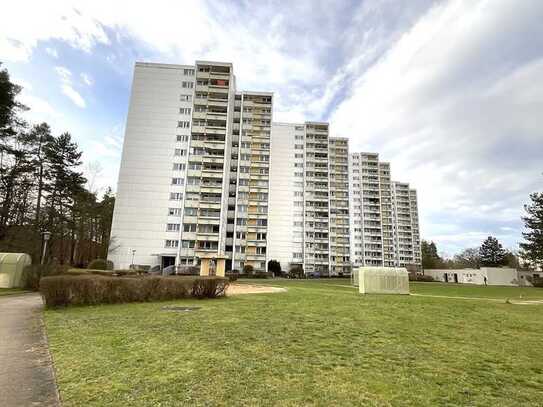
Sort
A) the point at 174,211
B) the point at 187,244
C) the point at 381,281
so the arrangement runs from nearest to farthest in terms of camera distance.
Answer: the point at 381,281
the point at 187,244
the point at 174,211

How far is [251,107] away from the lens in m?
82.9

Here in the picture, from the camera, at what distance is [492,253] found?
323 ft

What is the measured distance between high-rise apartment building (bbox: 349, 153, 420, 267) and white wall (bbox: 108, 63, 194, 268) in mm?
65480

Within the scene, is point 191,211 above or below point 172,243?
above

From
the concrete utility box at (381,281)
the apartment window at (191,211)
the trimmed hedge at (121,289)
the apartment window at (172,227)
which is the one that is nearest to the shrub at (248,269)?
the apartment window at (191,211)

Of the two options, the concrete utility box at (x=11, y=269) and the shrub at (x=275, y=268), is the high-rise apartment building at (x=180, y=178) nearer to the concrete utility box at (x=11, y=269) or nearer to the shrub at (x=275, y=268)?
the shrub at (x=275, y=268)

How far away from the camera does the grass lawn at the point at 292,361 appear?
15.5 ft

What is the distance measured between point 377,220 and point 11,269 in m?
102

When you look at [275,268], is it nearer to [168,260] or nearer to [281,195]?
[281,195]

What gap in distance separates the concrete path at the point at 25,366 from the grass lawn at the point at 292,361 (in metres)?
0.26

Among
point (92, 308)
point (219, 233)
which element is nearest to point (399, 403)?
point (92, 308)

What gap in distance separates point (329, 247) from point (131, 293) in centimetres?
7444

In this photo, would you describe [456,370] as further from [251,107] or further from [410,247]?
[410,247]

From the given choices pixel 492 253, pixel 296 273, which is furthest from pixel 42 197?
pixel 492 253
